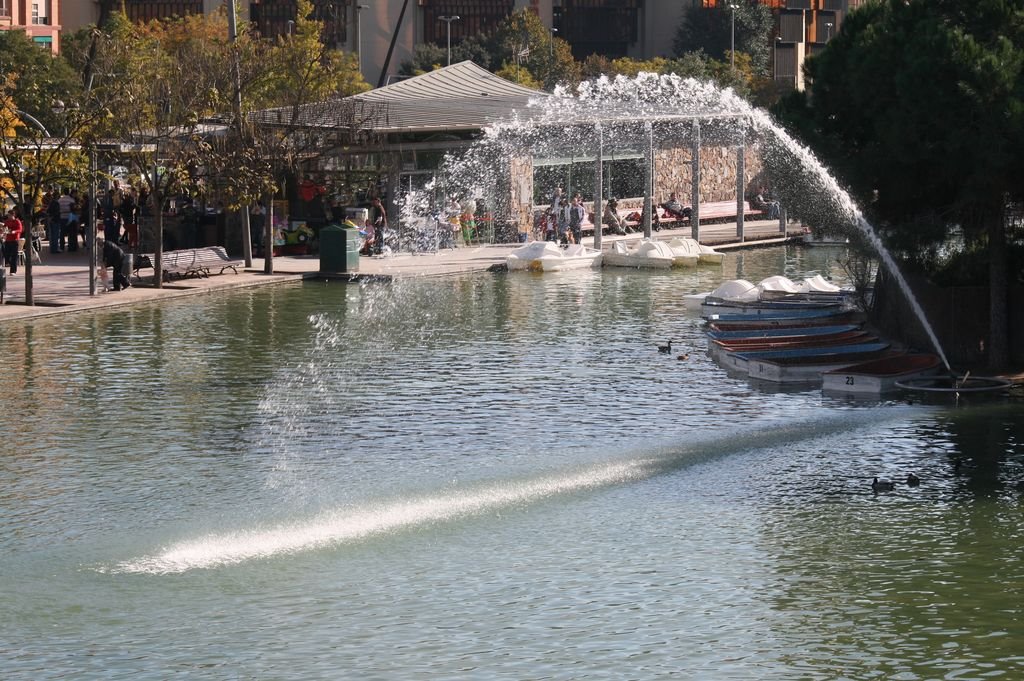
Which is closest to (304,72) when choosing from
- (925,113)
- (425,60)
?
(925,113)

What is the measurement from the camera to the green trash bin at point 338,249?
131ft

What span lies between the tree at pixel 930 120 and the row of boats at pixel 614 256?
603 inches

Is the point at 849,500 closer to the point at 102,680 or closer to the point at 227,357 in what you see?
the point at 102,680

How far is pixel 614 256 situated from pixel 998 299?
19347 millimetres

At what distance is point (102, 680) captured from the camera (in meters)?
11.6

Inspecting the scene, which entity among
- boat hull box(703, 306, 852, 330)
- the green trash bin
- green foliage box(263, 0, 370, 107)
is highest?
green foliage box(263, 0, 370, 107)

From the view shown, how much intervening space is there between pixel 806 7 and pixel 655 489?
121m

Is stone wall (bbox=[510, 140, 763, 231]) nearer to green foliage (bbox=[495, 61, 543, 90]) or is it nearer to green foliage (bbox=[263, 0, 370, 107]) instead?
green foliage (bbox=[263, 0, 370, 107])

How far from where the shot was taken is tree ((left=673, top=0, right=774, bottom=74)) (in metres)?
123

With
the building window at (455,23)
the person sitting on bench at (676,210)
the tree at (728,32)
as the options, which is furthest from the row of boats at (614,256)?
the building window at (455,23)

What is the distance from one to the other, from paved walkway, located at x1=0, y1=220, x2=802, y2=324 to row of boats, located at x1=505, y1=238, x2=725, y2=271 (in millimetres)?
1227

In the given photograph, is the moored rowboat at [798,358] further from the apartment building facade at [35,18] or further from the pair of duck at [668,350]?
the apartment building facade at [35,18]

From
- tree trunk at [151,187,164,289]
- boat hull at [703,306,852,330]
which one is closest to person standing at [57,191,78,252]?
tree trunk at [151,187,164,289]

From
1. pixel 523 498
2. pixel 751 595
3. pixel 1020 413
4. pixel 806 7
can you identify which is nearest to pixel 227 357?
pixel 523 498
